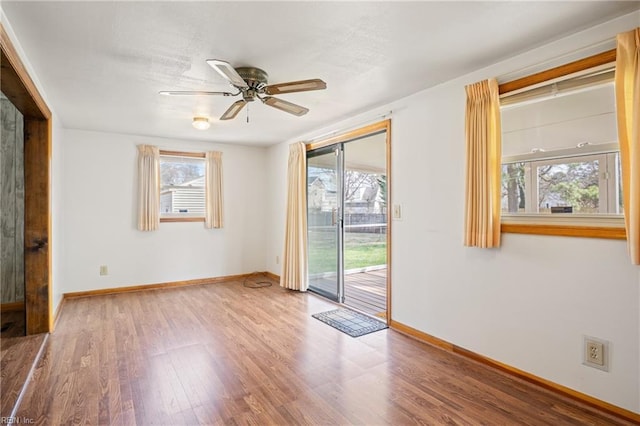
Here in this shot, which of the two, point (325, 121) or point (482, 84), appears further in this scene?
point (325, 121)

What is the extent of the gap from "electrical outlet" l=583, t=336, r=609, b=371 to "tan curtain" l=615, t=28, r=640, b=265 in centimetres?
54

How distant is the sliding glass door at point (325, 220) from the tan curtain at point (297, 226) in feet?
0.52

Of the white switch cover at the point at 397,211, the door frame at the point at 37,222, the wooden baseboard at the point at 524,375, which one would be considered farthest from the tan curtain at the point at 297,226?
the door frame at the point at 37,222

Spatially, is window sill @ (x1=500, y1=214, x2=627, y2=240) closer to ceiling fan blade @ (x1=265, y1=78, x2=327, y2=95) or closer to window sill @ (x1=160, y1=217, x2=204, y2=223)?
ceiling fan blade @ (x1=265, y1=78, x2=327, y2=95)

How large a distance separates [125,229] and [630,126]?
5420 mm

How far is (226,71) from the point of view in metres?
2.09

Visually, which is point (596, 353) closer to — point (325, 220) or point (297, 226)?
point (325, 220)

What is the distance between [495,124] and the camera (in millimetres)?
2389

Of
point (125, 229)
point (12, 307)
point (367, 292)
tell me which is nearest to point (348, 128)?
point (367, 292)

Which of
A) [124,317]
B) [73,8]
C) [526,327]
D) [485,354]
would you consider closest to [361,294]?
[485,354]

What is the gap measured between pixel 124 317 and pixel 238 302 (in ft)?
4.12

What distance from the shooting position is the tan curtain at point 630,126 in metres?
1.74

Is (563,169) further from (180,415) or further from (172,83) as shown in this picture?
(172,83)

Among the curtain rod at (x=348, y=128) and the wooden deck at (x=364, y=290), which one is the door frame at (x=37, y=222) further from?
the wooden deck at (x=364, y=290)
